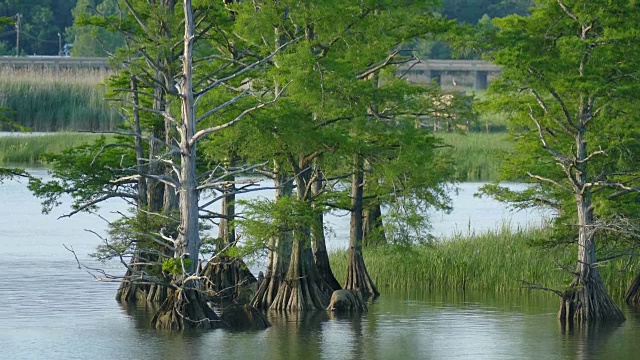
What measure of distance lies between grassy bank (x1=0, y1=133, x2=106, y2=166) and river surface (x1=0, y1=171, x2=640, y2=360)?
24353 millimetres

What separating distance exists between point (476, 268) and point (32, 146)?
32.0 meters

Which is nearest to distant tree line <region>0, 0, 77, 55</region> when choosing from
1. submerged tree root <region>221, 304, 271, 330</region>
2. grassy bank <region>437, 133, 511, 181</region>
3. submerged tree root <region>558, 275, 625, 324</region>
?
grassy bank <region>437, 133, 511, 181</region>

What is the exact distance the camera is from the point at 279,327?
92.0 ft

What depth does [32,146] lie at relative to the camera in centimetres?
6200

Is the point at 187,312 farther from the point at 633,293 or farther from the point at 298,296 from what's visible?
the point at 633,293

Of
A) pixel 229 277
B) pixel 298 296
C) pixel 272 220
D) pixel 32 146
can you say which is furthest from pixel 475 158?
pixel 272 220

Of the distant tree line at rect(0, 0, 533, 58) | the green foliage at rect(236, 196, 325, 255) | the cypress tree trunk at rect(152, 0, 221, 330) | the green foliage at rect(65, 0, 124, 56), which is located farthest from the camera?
the distant tree line at rect(0, 0, 533, 58)

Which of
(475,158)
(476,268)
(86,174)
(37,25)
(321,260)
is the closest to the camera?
(86,174)

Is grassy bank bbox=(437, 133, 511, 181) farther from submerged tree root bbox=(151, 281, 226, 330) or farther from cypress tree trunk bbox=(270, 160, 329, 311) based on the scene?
submerged tree root bbox=(151, 281, 226, 330)

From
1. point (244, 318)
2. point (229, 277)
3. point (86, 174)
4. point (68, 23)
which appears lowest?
point (244, 318)

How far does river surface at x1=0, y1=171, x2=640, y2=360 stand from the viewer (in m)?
25.5

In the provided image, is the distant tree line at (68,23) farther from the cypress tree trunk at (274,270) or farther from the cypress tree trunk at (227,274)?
the cypress tree trunk at (274,270)

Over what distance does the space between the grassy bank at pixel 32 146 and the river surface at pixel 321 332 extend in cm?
2435

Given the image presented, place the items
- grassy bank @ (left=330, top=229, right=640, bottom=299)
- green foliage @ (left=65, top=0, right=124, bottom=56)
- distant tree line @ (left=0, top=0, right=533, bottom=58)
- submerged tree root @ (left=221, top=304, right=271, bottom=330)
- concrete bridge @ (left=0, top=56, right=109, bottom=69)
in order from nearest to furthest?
submerged tree root @ (left=221, top=304, right=271, bottom=330) < grassy bank @ (left=330, top=229, right=640, bottom=299) < concrete bridge @ (left=0, top=56, right=109, bottom=69) < green foliage @ (left=65, top=0, right=124, bottom=56) < distant tree line @ (left=0, top=0, right=533, bottom=58)
